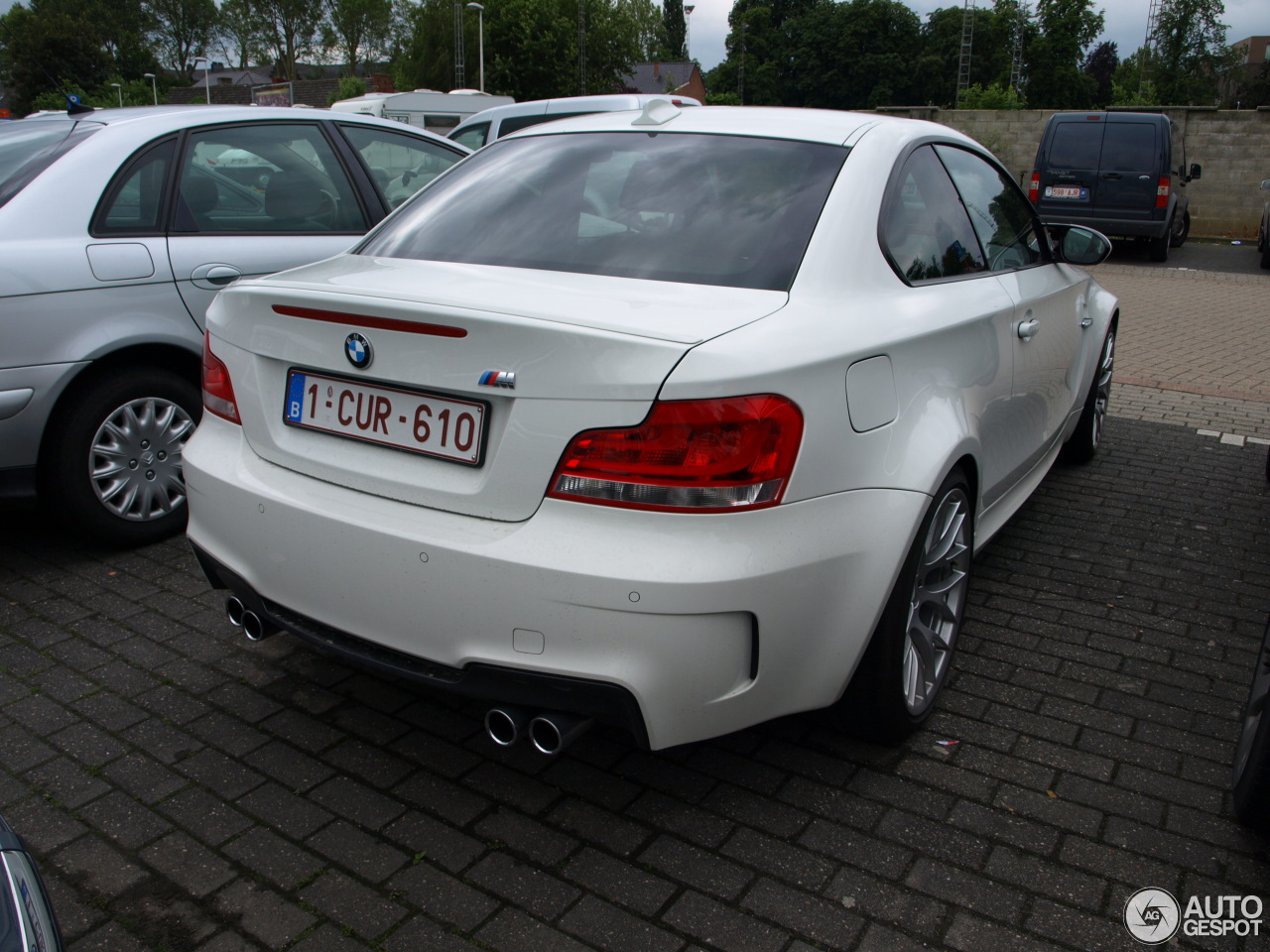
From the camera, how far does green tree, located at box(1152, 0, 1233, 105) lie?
7475 cm

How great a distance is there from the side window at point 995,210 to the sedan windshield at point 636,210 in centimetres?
85

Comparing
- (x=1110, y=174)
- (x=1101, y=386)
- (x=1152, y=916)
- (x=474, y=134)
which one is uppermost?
(x=474, y=134)

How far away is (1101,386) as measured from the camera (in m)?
5.61

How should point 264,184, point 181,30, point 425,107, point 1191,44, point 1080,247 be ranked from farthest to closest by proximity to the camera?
point 181,30 < point 1191,44 < point 425,107 < point 264,184 < point 1080,247

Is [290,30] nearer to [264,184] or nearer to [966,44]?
[966,44]

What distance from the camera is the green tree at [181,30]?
113 metres

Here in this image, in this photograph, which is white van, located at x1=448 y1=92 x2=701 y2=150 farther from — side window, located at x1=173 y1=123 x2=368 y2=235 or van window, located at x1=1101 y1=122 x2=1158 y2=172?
van window, located at x1=1101 y1=122 x2=1158 y2=172

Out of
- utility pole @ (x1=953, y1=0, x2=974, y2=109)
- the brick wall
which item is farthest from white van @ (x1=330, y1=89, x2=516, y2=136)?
utility pole @ (x1=953, y1=0, x2=974, y2=109)

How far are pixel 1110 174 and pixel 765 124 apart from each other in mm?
15688

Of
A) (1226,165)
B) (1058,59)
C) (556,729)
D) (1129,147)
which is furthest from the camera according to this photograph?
(1058,59)

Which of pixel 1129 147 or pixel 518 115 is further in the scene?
pixel 1129 147

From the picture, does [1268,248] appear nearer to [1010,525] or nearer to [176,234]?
[1010,525]

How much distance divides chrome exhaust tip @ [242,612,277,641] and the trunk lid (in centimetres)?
45

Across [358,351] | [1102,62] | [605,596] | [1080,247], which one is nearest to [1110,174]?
[1080,247]
